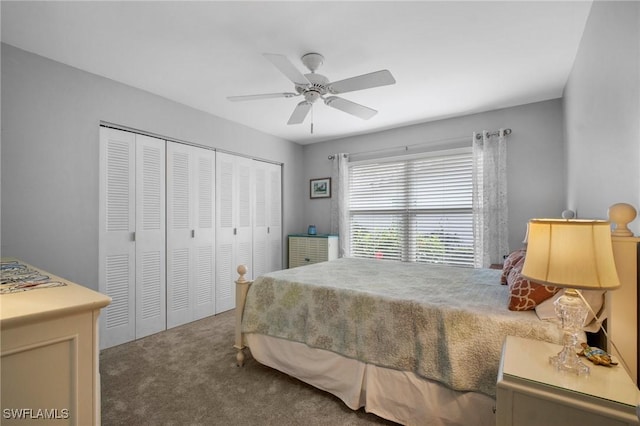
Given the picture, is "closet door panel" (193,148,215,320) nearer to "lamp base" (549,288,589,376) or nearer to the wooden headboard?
"lamp base" (549,288,589,376)

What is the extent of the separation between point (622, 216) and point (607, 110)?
78 cm

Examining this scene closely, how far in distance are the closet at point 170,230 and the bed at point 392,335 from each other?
4.39 ft

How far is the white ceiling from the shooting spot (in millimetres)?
1964

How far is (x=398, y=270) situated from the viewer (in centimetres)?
292

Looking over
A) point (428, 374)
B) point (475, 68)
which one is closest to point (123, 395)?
point (428, 374)

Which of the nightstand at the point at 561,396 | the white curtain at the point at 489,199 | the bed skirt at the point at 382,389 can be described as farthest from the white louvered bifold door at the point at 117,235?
the white curtain at the point at 489,199

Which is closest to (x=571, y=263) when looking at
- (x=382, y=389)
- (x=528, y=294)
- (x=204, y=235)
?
(x=528, y=294)

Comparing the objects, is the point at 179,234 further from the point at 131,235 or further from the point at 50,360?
the point at 50,360

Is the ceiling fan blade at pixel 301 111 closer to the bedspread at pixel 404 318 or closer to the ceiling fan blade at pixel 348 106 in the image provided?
the ceiling fan blade at pixel 348 106

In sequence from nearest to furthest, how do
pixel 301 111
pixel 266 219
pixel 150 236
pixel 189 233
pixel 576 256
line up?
pixel 576 256 < pixel 301 111 < pixel 150 236 < pixel 189 233 < pixel 266 219

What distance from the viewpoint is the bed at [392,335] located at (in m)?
1.60

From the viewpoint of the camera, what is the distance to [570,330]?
3.95 ft

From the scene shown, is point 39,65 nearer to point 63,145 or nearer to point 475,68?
point 63,145

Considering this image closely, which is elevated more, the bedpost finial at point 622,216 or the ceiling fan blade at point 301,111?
the ceiling fan blade at point 301,111
